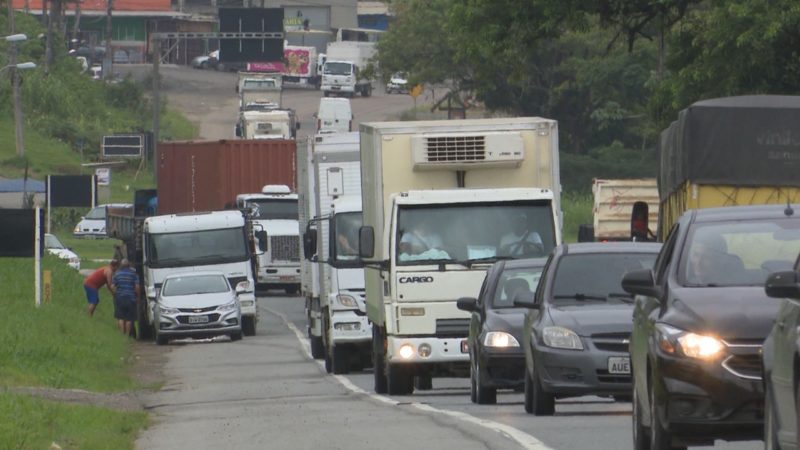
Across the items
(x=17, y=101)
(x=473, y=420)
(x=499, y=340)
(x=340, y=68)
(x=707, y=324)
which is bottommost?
(x=473, y=420)

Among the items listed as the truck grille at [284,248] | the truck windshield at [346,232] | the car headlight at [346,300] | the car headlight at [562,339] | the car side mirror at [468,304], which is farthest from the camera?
the truck grille at [284,248]

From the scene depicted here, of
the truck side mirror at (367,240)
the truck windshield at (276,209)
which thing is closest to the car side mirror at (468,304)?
the truck side mirror at (367,240)

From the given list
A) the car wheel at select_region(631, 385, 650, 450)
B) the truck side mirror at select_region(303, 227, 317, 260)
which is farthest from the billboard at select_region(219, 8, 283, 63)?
the car wheel at select_region(631, 385, 650, 450)

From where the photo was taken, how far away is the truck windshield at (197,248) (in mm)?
41031

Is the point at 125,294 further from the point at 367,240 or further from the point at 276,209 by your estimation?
the point at 367,240

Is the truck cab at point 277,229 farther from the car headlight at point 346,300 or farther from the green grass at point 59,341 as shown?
the car headlight at point 346,300

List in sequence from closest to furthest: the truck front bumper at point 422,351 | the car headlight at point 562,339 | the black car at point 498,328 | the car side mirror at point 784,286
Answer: the car side mirror at point 784,286 < the car headlight at point 562,339 < the black car at point 498,328 < the truck front bumper at point 422,351

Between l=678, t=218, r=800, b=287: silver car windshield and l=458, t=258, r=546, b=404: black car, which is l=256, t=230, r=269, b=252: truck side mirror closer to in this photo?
l=458, t=258, r=546, b=404: black car

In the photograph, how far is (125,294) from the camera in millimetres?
39125

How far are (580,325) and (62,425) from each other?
4847 millimetres

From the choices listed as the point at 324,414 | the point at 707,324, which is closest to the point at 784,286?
the point at 707,324

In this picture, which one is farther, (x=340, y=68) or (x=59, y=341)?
(x=340, y=68)

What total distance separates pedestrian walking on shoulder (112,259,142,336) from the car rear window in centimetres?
2160

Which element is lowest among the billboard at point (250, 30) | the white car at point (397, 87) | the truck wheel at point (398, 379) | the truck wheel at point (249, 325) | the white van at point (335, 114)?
the truck wheel at point (249, 325)
